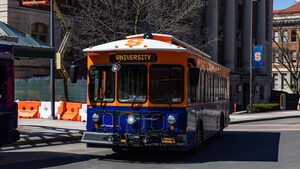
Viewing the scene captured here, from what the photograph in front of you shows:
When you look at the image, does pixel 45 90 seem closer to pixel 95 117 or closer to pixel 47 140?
pixel 47 140

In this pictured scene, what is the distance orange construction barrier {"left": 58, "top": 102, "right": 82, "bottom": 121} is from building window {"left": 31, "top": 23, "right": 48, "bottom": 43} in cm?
959

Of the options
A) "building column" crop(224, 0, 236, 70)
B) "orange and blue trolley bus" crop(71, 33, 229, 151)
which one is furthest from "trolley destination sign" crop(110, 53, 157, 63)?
"building column" crop(224, 0, 236, 70)

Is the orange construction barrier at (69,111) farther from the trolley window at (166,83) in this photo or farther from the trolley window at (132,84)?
the trolley window at (166,83)

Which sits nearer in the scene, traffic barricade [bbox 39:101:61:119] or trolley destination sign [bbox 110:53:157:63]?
trolley destination sign [bbox 110:53:157:63]

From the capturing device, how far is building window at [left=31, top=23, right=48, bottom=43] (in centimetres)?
3139

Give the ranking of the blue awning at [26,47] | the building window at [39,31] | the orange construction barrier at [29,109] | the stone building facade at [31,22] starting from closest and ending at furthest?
the blue awning at [26,47]
the orange construction barrier at [29,109]
the stone building facade at [31,22]
the building window at [39,31]

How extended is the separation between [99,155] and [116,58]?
2833 mm

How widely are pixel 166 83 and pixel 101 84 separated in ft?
5.40

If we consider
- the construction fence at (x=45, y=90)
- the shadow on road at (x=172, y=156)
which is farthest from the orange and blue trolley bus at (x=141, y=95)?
the construction fence at (x=45, y=90)

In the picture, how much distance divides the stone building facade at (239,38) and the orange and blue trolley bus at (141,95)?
113ft

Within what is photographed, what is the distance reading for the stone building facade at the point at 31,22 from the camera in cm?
2927

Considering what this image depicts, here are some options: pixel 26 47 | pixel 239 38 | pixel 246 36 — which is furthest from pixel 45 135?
pixel 239 38

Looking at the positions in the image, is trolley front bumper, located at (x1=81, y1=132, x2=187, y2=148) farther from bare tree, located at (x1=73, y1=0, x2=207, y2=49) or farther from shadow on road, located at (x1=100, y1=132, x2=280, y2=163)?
bare tree, located at (x1=73, y1=0, x2=207, y2=49)

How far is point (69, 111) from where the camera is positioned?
23234 millimetres
